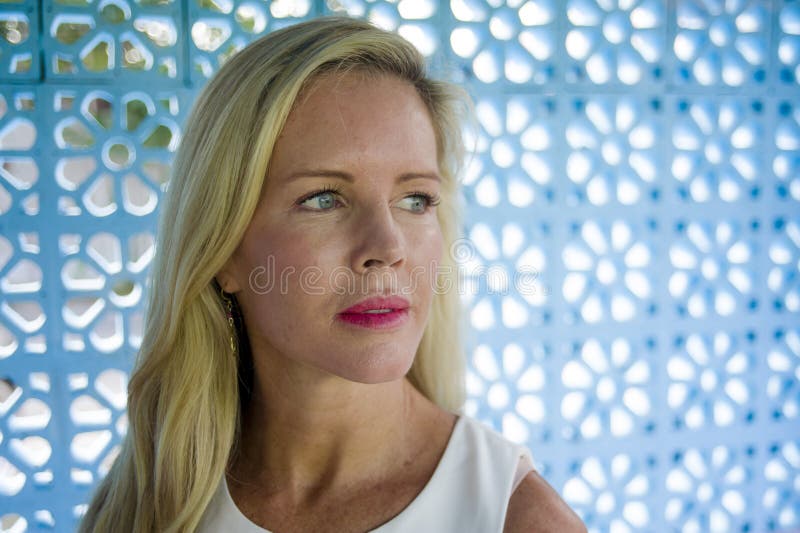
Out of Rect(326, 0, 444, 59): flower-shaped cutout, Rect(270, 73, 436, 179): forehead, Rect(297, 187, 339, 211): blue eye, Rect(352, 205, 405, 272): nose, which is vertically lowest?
Rect(352, 205, 405, 272): nose

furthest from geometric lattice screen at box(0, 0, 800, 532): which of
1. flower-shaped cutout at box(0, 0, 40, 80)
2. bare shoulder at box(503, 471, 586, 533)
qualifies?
bare shoulder at box(503, 471, 586, 533)

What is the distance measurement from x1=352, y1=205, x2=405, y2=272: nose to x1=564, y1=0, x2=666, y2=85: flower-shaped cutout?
1094mm

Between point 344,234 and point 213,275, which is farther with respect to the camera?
point 213,275

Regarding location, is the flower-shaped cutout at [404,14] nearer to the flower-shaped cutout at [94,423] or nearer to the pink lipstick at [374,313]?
the pink lipstick at [374,313]

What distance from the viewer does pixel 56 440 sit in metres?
1.70

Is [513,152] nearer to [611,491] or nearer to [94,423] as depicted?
[611,491]

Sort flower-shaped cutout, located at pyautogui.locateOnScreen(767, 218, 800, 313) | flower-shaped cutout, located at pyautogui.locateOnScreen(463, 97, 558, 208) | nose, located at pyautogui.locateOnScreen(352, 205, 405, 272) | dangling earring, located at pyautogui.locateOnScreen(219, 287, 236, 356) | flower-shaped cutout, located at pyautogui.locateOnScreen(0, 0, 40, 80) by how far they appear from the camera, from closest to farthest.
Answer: nose, located at pyautogui.locateOnScreen(352, 205, 405, 272) < dangling earring, located at pyautogui.locateOnScreen(219, 287, 236, 356) < flower-shaped cutout, located at pyautogui.locateOnScreen(0, 0, 40, 80) < flower-shaped cutout, located at pyautogui.locateOnScreen(463, 97, 558, 208) < flower-shaped cutout, located at pyautogui.locateOnScreen(767, 218, 800, 313)

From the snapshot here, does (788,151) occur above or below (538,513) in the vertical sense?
above

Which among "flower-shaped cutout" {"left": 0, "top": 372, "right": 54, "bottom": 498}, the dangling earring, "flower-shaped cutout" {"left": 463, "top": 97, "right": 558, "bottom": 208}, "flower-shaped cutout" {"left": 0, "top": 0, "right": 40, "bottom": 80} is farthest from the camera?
"flower-shaped cutout" {"left": 463, "top": 97, "right": 558, "bottom": 208}

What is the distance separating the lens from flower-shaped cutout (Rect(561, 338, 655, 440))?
1.90 m

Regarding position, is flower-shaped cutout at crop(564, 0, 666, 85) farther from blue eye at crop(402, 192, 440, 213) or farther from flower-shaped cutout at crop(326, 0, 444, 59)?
blue eye at crop(402, 192, 440, 213)

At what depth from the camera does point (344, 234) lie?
95 cm

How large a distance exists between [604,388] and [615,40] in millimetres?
1003

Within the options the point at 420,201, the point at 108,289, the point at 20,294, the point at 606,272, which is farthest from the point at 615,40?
the point at 20,294
